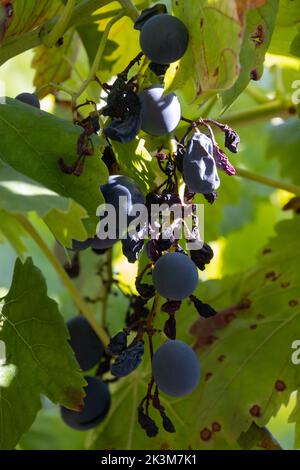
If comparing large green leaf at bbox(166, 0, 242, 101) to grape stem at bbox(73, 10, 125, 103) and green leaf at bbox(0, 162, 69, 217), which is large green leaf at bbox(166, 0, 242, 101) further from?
green leaf at bbox(0, 162, 69, 217)

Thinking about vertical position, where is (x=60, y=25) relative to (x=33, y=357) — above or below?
above

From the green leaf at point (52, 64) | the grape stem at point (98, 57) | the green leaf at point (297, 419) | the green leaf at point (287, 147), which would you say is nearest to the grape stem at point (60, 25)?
the grape stem at point (98, 57)

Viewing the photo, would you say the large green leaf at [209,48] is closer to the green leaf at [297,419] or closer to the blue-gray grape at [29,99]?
the blue-gray grape at [29,99]

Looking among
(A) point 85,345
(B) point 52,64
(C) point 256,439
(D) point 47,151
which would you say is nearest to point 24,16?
(D) point 47,151

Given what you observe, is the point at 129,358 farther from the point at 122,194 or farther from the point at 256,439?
the point at 256,439

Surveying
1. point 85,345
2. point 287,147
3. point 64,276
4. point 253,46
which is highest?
point 253,46
